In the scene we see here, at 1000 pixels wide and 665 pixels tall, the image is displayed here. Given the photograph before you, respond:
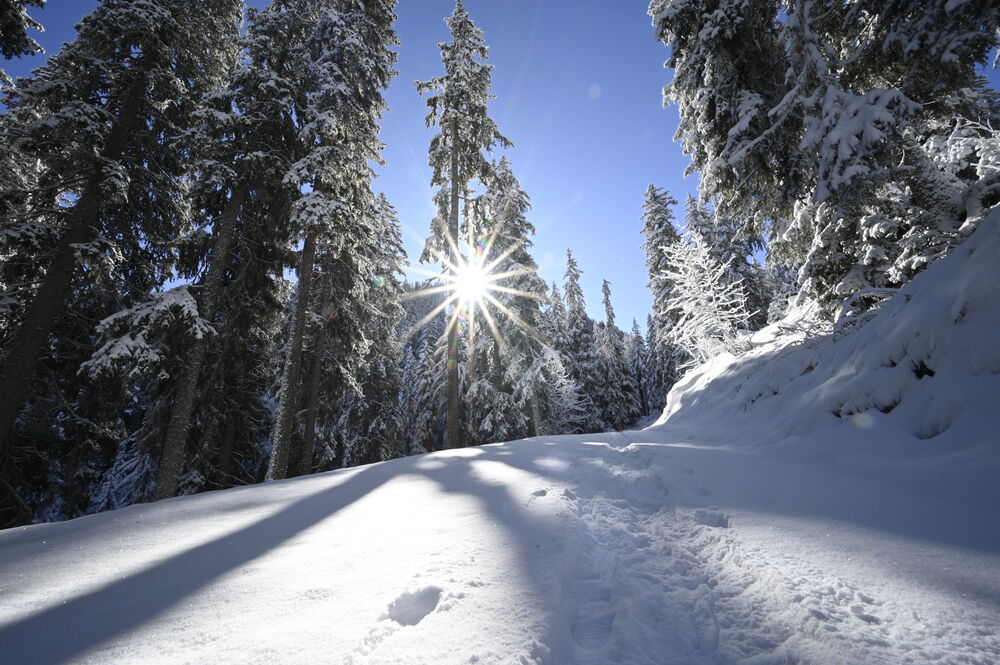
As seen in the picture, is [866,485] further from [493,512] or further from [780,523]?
[493,512]

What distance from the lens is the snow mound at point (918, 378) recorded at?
309cm

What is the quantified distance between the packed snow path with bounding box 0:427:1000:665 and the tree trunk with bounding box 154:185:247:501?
17.9ft

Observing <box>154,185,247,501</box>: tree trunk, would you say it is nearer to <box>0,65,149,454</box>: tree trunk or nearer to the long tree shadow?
<box>0,65,149,454</box>: tree trunk

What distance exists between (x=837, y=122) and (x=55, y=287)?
50.0 ft

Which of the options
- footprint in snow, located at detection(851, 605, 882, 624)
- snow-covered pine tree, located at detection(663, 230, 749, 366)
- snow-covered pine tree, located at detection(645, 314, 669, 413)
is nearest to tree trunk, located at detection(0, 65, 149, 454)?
footprint in snow, located at detection(851, 605, 882, 624)

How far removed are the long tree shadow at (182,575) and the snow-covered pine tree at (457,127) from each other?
30.3ft

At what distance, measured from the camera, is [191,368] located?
8.95 metres

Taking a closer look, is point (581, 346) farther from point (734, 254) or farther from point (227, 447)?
point (227, 447)

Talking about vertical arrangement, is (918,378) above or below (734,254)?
below

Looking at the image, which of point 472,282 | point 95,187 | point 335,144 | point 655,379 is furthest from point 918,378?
point 655,379

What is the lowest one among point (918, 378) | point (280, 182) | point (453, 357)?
point (918, 378)

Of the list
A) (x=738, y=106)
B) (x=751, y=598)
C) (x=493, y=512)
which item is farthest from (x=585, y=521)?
(x=738, y=106)

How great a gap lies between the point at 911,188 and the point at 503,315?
1325cm

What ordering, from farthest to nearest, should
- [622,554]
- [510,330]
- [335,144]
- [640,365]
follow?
[640,365] → [510,330] → [335,144] → [622,554]
